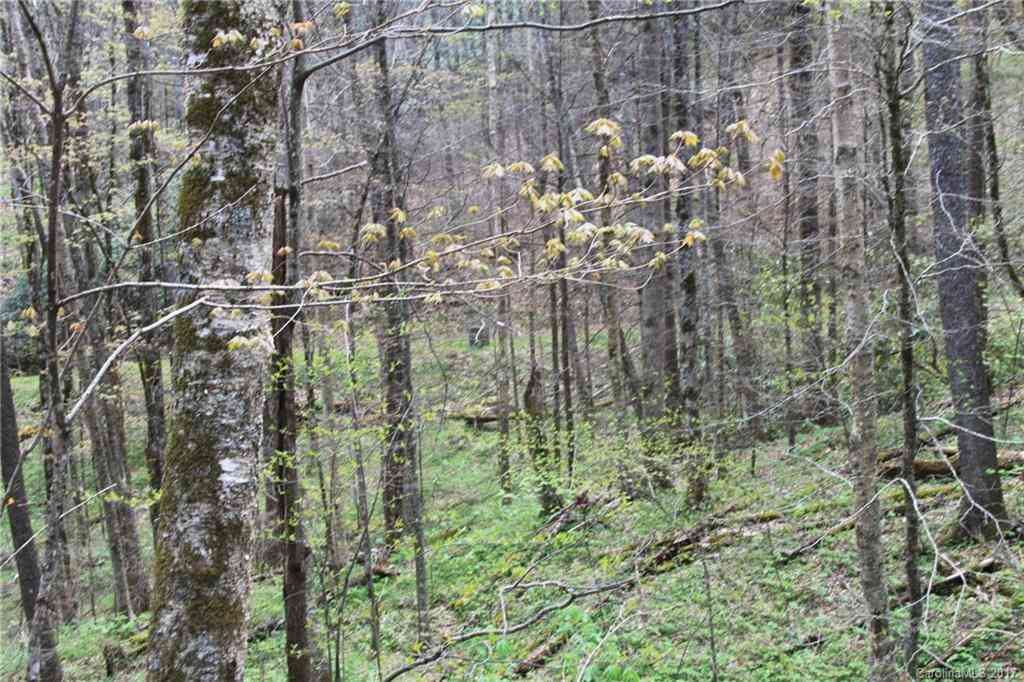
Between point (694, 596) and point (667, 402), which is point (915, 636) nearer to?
point (694, 596)

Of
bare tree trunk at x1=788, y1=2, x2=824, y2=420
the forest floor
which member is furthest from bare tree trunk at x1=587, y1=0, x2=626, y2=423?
bare tree trunk at x1=788, y1=2, x2=824, y2=420

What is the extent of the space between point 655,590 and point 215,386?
6.07m

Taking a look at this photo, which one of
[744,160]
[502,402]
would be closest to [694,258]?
[744,160]

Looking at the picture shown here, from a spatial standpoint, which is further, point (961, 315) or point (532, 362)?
point (532, 362)

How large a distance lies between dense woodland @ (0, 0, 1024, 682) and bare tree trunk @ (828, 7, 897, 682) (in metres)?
0.02

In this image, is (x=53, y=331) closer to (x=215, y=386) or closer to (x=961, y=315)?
(x=215, y=386)

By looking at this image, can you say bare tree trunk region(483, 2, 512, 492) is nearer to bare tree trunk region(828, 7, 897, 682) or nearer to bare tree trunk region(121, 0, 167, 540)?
bare tree trunk region(121, 0, 167, 540)

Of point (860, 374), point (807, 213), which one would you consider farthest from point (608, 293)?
point (860, 374)

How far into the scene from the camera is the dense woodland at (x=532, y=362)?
315 cm

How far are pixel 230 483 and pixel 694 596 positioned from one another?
18.7 ft

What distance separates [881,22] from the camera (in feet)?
14.0

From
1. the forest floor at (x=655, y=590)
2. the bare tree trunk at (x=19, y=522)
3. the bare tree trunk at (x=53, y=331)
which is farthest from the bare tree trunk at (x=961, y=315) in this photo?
the bare tree trunk at (x=19, y=522)

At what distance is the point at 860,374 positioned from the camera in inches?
186

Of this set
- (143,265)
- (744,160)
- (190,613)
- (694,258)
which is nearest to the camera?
(190,613)
